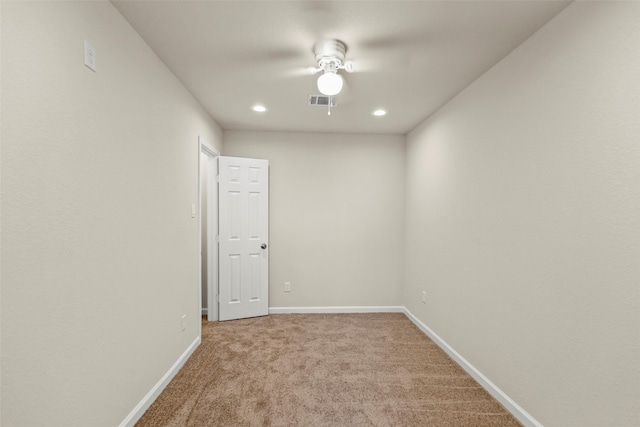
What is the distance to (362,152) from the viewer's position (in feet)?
13.5

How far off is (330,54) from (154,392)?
2650 millimetres

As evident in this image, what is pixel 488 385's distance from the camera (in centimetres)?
222

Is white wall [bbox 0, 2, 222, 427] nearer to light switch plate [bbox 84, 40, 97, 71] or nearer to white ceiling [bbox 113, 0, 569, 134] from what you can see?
light switch plate [bbox 84, 40, 97, 71]

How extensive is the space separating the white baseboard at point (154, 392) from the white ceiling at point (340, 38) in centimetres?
238

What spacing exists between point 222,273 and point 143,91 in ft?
7.71

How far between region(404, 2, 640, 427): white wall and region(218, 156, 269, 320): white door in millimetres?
2354

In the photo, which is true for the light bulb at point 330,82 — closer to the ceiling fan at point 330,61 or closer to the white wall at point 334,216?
the ceiling fan at point 330,61

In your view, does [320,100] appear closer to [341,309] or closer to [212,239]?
[212,239]

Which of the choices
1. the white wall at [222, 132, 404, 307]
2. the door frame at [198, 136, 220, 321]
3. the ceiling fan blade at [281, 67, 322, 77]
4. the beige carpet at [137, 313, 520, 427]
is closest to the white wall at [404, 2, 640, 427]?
the beige carpet at [137, 313, 520, 427]

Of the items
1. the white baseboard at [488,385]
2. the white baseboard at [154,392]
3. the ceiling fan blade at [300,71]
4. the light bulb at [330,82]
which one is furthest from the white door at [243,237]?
the white baseboard at [488,385]

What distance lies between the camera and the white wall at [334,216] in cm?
406

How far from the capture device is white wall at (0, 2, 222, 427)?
1101mm

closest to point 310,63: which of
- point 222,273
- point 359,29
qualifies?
point 359,29

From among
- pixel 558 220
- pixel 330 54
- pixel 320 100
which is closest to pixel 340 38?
pixel 330 54
